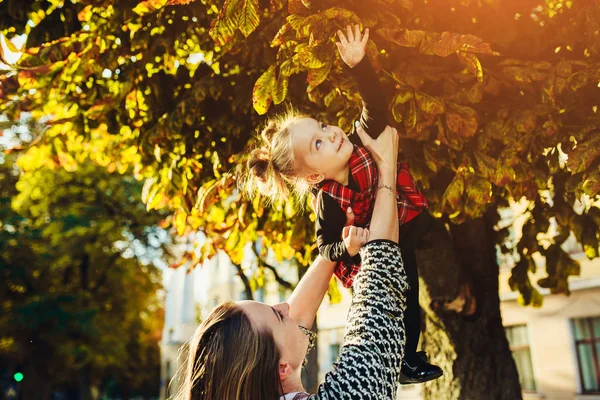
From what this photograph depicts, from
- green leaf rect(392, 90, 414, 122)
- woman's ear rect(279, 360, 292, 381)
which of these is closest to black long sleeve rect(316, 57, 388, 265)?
woman's ear rect(279, 360, 292, 381)

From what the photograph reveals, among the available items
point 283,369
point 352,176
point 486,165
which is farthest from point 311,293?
point 486,165

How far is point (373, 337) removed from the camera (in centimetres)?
199

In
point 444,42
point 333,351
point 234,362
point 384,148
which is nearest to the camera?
point 234,362

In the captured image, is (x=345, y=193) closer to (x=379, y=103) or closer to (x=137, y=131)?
(x=379, y=103)

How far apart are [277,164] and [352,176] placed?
38 cm

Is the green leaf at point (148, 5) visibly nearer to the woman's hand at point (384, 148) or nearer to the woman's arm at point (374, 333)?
the woman's hand at point (384, 148)

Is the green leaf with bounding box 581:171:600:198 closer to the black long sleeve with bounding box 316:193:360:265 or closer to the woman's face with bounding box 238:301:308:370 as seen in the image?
the black long sleeve with bounding box 316:193:360:265

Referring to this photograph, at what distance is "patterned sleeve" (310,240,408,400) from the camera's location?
1981mm

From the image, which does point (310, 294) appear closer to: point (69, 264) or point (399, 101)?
point (399, 101)

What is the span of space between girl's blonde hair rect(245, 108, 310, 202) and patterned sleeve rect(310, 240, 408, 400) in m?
0.85

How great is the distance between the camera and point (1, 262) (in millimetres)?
20250

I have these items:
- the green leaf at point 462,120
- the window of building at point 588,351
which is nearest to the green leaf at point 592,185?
the green leaf at point 462,120

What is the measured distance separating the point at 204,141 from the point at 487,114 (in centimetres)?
238

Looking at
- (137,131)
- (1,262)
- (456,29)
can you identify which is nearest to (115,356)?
(1,262)
